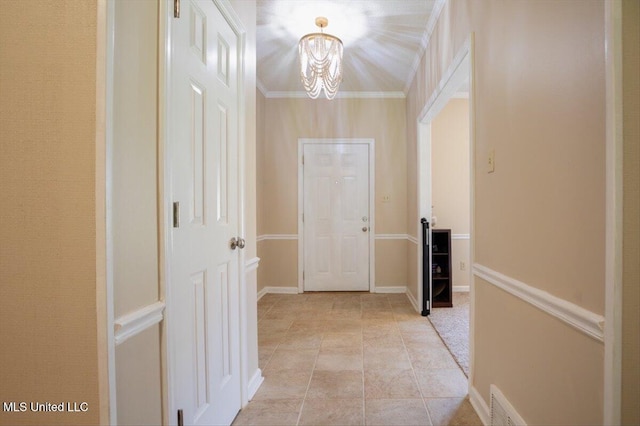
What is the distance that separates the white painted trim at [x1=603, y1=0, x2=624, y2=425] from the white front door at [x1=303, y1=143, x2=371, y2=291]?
3576mm

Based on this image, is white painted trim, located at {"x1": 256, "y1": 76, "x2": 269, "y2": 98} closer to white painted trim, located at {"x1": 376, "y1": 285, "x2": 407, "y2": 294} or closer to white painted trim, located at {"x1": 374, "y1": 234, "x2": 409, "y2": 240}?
white painted trim, located at {"x1": 374, "y1": 234, "x2": 409, "y2": 240}

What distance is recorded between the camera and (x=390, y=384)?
6.72 ft

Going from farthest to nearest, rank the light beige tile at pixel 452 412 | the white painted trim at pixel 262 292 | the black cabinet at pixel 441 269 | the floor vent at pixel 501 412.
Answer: the white painted trim at pixel 262 292
the black cabinet at pixel 441 269
the light beige tile at pixel 452 412
the floor vent at pixel 501 412

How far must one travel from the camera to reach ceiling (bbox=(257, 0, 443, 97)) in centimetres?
254

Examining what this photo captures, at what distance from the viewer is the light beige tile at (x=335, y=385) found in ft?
6.35

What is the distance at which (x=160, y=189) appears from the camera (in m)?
1.05

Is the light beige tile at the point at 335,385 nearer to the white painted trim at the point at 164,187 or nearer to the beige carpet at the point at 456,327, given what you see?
the beige carpet at the point at 456,327

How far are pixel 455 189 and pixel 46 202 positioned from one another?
436 centimetres

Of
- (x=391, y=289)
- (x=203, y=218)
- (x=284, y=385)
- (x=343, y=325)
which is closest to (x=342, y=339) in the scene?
(x=343, y=325)

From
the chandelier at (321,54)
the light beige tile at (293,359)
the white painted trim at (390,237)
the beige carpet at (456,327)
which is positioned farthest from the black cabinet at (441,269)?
the chandelier at (321,54)

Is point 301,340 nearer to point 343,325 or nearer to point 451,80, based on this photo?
point 343,325

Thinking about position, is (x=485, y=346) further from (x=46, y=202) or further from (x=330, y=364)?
(x=46, y=202)

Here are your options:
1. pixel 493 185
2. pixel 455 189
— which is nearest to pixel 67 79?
pixel 493 185

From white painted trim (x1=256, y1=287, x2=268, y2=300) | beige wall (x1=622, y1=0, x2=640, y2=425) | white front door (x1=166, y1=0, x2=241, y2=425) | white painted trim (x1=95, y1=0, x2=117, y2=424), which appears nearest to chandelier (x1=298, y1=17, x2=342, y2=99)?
white front door (x1=166, y1=0, x2=241, y2=425)
